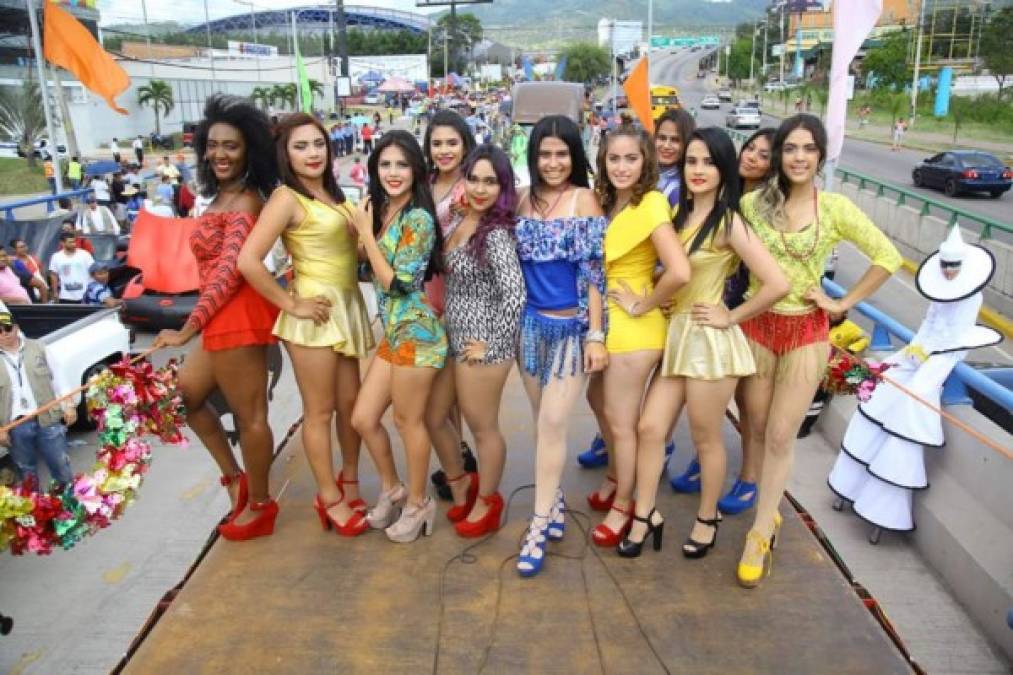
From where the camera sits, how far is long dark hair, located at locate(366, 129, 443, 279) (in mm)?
3055

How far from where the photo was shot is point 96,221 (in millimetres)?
11195

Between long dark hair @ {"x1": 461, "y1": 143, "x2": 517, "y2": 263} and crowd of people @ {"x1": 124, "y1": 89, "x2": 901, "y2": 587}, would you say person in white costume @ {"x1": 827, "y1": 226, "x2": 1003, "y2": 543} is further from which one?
long dark hair @ {"x1": 461, "y1": 143, "x2": 517, "y2": 263}

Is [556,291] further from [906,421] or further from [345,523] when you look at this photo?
[906,421]

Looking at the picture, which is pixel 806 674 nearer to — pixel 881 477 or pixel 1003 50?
pixel 881 477

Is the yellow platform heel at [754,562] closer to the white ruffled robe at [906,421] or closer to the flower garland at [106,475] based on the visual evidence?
the white ruffled robe at [906,421]

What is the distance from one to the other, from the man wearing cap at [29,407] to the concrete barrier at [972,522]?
196 inches

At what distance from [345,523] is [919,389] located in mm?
3045

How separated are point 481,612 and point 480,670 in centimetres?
30

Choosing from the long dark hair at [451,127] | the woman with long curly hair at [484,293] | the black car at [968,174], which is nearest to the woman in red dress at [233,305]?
the long dark hair at [451,127]

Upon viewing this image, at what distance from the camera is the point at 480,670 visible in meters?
2.46

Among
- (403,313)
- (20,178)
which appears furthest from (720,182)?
(20,178)

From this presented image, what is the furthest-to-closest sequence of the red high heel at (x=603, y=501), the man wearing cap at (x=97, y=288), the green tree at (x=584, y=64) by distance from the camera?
the green tree at (x=584, y=64)
the man wearing cap at (x=97, y=288)
the red high heel at (x=603, y=501)

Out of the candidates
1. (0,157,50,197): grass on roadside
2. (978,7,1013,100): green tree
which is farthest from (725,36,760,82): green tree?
(0,157,50,197): grass on roadside

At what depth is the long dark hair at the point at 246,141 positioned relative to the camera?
3.17m
